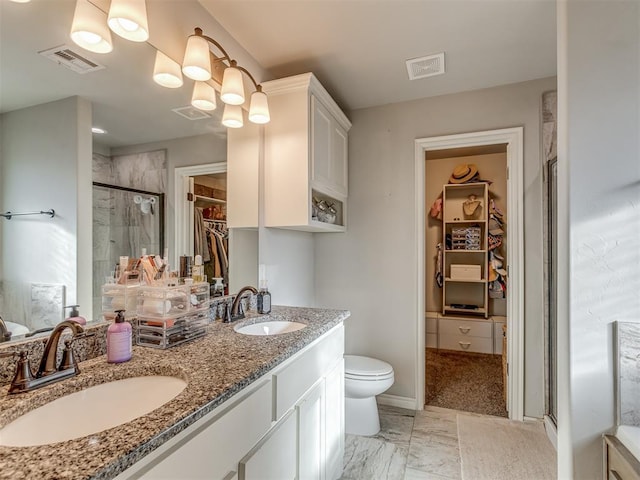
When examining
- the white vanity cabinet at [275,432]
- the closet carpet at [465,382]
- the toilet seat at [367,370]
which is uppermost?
the white vanity cabinet at [275,432]

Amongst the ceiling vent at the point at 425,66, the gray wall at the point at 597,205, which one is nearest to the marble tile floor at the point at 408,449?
the gray wall at the point at 597,205

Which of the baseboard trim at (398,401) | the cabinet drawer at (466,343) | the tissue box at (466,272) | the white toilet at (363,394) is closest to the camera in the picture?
the white toilet at (363,394)

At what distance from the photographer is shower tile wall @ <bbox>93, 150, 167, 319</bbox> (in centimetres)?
119

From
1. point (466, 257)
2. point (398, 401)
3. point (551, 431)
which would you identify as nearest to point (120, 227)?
point (398, 401)

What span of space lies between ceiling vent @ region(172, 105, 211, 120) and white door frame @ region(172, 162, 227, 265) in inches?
9.9

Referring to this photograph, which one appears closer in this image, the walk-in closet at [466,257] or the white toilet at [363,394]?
the white toilet at [363,394]

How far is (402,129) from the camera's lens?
268cm

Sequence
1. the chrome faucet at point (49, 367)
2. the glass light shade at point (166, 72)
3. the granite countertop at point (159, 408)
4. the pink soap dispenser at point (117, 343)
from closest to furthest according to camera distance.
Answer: the granite countertop at point (159, 408) → the chrome faucet at point (49, 367) → the pink soap dispenser at point (117, 343) → the glass light shade at point (166, 72)

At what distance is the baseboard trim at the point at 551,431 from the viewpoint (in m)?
2.04

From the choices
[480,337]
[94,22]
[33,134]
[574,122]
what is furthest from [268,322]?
[480,337]

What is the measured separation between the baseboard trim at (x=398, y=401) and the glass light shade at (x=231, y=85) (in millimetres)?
2464

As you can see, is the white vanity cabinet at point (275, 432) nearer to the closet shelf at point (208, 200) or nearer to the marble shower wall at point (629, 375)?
the closet shelf at point (208, 200)

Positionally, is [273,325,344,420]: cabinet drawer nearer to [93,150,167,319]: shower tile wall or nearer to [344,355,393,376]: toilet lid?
[344,355,393,376]: toilet lid

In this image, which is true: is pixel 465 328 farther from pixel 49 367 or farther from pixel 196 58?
pixel 49 367
